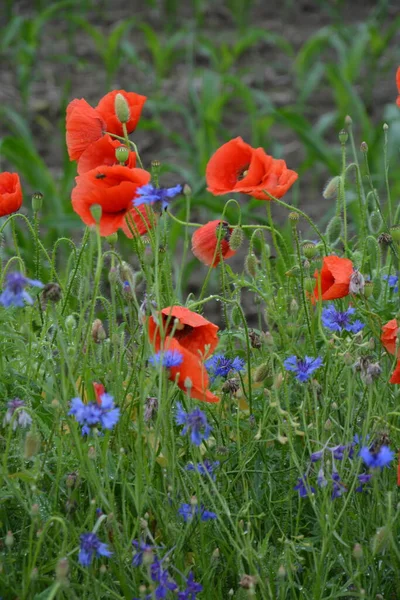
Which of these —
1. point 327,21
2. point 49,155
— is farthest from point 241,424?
point 327,21

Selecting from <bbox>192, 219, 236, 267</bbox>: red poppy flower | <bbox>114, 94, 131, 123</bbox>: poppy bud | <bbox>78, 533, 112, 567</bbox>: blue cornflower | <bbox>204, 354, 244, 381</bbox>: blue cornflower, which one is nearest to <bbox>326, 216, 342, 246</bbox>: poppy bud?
<bbox>192, 219, 236, 267</bbox>: red poppy flower

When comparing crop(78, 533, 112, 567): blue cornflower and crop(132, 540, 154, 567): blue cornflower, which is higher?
crop(132, 540, 154, 567): blue cornflower

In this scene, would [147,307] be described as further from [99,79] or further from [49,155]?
[99,79]

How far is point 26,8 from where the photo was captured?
17.0 ft

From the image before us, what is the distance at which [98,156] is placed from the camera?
141 cm

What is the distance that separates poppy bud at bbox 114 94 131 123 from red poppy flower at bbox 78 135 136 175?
7 centimetres

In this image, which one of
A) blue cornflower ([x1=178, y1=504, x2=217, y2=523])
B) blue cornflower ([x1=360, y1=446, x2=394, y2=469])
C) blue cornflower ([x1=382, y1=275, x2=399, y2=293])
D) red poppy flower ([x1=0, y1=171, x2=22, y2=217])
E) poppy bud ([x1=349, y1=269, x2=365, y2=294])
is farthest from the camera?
blue cornflower ([x1=382, y1=275, x2=399, y2=293])

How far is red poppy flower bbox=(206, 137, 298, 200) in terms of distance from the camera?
57.0 inches

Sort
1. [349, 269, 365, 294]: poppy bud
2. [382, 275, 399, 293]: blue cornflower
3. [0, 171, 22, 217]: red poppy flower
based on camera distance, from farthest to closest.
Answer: [382, 275, 399, 293]: blue cornflower
[0, 171, 22, 217]: red poppy flower
[349, 269, 365, 294]: poppy bud

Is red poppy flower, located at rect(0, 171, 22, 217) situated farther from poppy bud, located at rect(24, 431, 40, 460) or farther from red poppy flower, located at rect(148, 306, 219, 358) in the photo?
poppy bud, located at rect(24, 431, 40, 460)

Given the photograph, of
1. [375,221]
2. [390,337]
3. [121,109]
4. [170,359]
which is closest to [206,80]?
[375,221]

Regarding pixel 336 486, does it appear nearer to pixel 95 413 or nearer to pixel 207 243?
pixel 95 413

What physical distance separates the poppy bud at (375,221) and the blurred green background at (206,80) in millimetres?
1446

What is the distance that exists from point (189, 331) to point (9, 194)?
1.01ft
